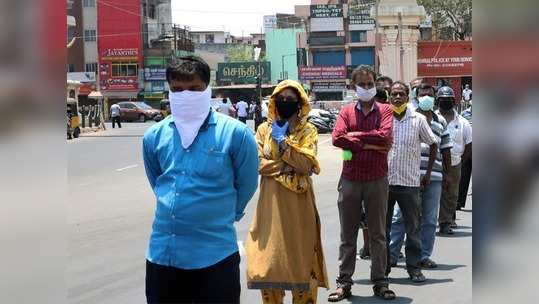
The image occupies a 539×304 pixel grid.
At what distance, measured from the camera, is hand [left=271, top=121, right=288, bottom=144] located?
16.0 ft

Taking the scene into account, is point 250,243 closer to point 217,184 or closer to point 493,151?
point 217,184

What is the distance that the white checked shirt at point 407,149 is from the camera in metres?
6.37

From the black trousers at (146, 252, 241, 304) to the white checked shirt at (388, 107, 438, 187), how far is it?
3287 mm

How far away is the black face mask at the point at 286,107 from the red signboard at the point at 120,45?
63.3 meters

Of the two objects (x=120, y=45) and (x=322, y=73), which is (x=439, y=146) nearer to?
(x=322, y=73)

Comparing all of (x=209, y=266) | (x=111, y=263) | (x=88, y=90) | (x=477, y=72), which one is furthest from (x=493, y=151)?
(x=88, y=90)

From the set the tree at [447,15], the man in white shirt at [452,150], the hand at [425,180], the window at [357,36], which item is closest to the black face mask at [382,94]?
the hand at [425,180]

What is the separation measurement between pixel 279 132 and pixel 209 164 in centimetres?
161

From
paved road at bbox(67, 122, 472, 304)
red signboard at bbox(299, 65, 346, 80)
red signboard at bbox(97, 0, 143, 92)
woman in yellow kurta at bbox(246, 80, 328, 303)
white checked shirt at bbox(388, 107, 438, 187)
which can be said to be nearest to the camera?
woman in yellow kurta at bbox(246, 80, 328, 303)

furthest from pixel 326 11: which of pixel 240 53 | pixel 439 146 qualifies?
pixel 439 146

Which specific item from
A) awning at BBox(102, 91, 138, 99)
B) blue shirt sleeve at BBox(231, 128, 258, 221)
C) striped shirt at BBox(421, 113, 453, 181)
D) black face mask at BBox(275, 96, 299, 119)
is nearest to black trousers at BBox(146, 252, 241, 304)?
blue shirt sleeve at BBox(231, 128, 258, 221)

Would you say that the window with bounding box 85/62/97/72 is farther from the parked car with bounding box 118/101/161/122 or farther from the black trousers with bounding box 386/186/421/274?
A: the black trousers with bounding box 386/186/421/274

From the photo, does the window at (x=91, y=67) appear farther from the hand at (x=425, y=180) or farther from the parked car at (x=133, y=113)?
the hand at (x=425, y=180)

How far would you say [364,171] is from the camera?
18.6 ft
